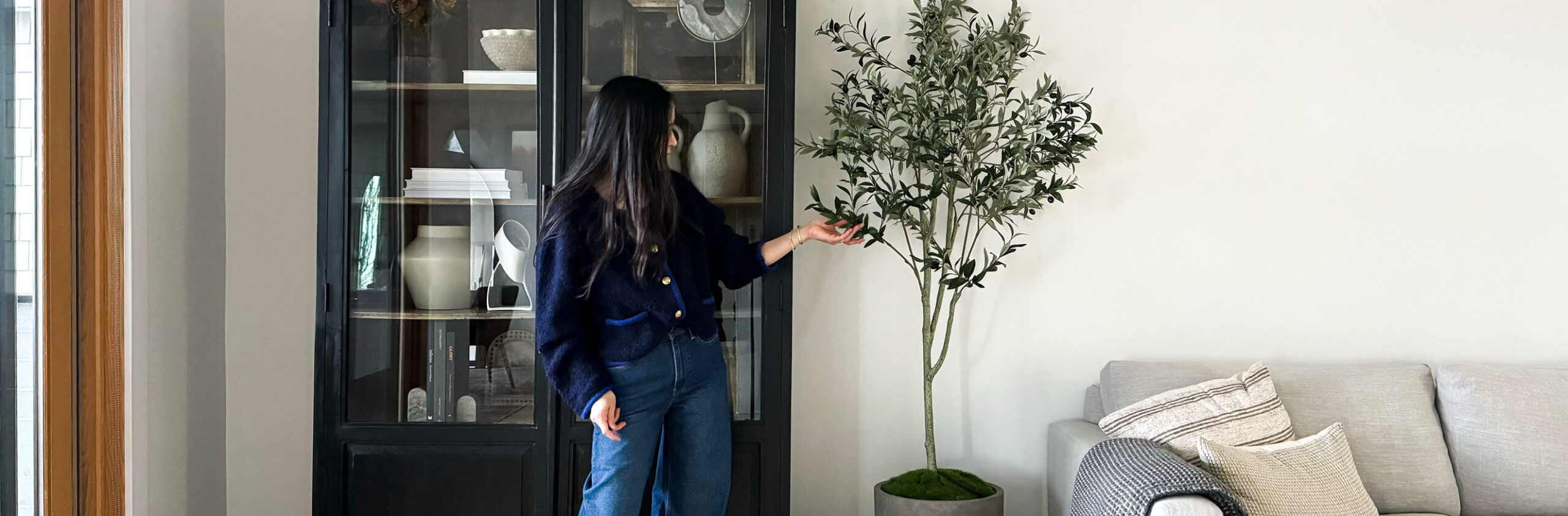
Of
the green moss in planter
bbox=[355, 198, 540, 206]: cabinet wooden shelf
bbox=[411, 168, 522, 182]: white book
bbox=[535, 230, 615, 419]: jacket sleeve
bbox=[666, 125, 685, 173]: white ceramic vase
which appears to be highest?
bbox=[666, 125, 685, 173]: white ceramic vase

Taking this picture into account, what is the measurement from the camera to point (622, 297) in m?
1.87

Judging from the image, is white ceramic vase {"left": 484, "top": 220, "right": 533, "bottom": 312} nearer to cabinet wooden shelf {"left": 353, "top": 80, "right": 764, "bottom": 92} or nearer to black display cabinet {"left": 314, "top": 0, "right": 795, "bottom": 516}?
black display cabinet {"left": 314, "top": 0, "right": 795, "bottom": 516}

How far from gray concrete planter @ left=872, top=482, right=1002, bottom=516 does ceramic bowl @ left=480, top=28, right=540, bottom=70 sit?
1.35 m

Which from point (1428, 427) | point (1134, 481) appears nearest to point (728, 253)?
point (1134, 481)

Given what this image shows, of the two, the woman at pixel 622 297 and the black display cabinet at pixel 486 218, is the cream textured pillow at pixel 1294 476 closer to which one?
the black display cabinet at pixel 486 218

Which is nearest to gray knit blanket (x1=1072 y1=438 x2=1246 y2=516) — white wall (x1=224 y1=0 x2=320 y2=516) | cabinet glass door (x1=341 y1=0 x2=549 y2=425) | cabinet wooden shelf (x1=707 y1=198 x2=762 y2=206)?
cabinet wooden shelf (x1=707 y1=198 x2=762 y2=206)

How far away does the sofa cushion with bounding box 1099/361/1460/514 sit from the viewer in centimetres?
220

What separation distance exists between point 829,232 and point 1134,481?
85 cm

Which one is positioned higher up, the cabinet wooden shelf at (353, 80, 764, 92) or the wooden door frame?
the cabinet wooden shelf at (353, 80, 764, 92)

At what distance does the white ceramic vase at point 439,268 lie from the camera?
2.22 m

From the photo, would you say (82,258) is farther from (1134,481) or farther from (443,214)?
(1134,481)

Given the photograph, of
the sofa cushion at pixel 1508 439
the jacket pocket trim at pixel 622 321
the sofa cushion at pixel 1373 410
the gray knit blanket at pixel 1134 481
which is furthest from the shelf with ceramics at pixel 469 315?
the sofa cushion at pixel 1508 439

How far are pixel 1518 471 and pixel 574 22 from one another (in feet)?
8.15

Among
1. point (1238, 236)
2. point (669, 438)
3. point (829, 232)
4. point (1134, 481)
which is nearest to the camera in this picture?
point (1134, 481)
